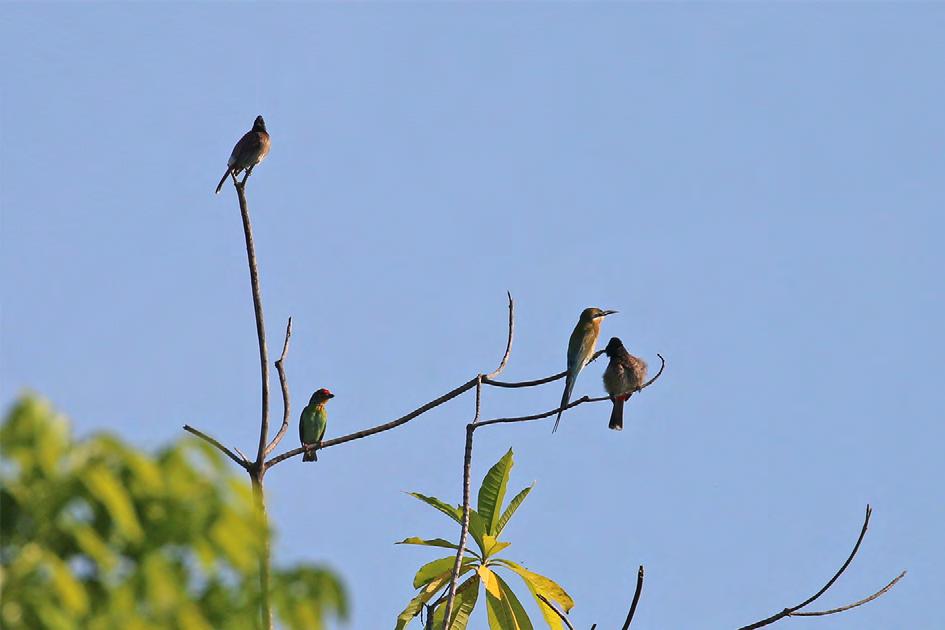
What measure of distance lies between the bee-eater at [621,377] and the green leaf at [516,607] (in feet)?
10.4

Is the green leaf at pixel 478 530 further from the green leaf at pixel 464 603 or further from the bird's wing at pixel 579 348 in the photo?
the bird's wing at pixel 579 348

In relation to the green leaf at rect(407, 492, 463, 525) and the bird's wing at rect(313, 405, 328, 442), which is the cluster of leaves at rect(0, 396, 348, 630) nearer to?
the green leaf at rect(407, 492, 463, 525)

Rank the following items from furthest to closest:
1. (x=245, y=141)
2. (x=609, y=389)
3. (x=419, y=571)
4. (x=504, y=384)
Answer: (x=245, y=141) < (x=609, y=389) < (x=419, y=571) < (x=504, y=384)

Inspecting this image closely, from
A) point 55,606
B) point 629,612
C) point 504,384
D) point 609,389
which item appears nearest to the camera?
point 55,606

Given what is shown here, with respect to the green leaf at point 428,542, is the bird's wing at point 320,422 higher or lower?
higher

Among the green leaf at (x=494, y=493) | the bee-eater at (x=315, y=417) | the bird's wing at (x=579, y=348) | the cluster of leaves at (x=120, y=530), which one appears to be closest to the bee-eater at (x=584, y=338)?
the bird's wing at (x=579, y=348)

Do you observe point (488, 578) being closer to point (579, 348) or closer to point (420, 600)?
point (420, 600)

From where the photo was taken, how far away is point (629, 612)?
7.31 metres

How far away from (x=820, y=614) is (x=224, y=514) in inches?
207

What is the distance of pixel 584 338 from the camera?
12.2 meters

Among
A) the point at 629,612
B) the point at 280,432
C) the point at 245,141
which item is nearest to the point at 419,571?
the point at 280,432

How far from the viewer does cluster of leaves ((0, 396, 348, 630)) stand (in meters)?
3.02

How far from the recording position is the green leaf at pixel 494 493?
10086 millimetres

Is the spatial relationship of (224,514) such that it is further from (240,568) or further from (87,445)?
(87,445)
